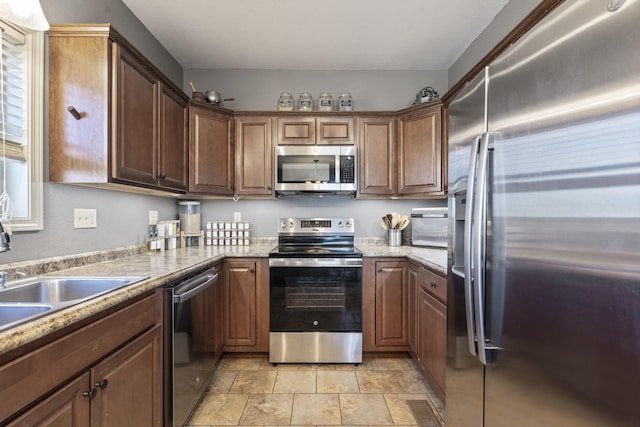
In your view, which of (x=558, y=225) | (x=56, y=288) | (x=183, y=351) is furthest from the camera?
(x=183, y=351)

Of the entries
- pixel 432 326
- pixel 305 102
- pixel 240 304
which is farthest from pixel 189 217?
pixel 432 326

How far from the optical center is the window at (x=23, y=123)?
135 centimetres

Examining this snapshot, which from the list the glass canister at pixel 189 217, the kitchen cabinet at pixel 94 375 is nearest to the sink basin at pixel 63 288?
the kitchen cabinet at pixel 94 375

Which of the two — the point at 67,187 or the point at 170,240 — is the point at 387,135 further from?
the point at 67,187

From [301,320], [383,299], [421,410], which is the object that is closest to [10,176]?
[301,320]

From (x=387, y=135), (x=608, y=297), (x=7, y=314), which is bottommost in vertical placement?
(x=7, y=314)

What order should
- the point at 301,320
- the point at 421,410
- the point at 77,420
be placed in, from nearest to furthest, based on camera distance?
1. the point at 77,420
2. the point at 421,410
3. the point at 301,320

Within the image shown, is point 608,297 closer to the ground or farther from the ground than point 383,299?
farther from the ground

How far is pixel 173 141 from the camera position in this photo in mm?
2209

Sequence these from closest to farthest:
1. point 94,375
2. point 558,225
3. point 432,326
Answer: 1. point 558,225
2. point 94,375
3. point 432,326

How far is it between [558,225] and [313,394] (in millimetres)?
1819

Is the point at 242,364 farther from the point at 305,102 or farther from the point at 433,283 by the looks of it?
the point at 305,102

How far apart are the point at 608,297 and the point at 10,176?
7.37 ft

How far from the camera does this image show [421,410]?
183 centimetres
